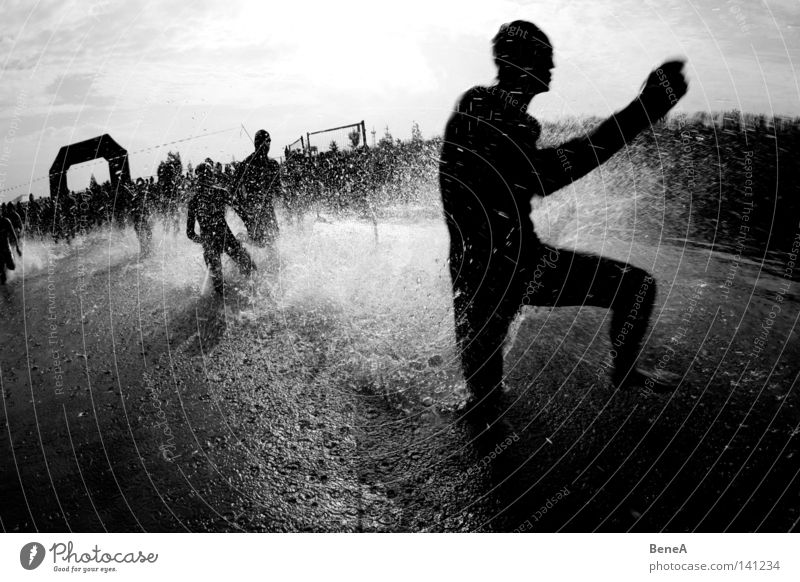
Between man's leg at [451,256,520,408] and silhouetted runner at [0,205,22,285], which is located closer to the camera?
man's leg at [451,256,520,408]

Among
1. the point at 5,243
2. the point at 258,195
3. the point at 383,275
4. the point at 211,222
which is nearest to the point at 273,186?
the point at 258,195

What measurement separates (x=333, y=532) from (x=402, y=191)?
6793 mm

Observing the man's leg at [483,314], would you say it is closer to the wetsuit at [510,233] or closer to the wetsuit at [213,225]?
Answer: the wetsuit at [510,233]

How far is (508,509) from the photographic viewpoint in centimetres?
279

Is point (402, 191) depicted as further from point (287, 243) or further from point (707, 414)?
point (707, 414)

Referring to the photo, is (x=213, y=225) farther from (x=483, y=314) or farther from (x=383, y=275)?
(x=483, y=314)

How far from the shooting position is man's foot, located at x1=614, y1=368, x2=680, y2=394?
389cm

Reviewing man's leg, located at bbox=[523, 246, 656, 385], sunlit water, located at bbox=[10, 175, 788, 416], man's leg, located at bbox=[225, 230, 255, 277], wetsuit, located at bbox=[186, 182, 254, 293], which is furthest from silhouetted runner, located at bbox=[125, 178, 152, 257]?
man's leg, located at bbox=[523, 246, 656, 385]

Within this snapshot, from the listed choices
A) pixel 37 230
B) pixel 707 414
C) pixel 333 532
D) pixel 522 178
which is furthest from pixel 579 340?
pixel 37 230

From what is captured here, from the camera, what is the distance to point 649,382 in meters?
4.01

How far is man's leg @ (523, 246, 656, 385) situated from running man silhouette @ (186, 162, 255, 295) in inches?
195

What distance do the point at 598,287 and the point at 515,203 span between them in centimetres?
70

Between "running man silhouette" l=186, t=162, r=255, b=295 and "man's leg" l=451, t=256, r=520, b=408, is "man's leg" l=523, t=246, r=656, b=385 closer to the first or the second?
"man's leg" l=451, t=256, r=520, b=408

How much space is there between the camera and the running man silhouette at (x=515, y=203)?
2.59 meters
